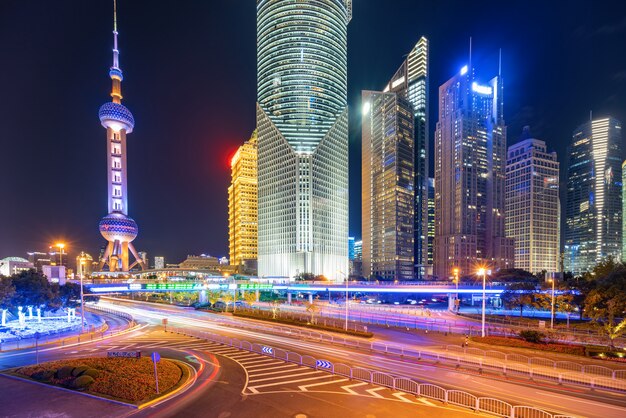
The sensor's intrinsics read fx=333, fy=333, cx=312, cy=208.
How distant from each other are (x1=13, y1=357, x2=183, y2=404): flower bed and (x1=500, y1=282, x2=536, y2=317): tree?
58839mm

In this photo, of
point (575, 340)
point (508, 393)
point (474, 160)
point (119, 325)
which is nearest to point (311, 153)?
point (474, 160)

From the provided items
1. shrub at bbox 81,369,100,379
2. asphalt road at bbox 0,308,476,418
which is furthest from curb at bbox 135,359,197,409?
shrub at bbox 81,369,100,379

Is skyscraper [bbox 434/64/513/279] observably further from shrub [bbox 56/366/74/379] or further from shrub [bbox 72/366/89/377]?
shrub [bbox 56/366/74/379]

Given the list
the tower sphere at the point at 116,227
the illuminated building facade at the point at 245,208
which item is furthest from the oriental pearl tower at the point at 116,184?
the illuminated building facade at the point at 245,208

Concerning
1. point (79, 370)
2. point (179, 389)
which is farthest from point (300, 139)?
point (179, 389)

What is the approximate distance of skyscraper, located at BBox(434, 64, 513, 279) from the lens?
178m

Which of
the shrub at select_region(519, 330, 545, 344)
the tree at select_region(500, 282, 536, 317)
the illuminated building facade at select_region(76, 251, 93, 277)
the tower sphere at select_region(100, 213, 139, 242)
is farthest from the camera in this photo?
the tower sphere at select_region(100, 213, 139, 242)

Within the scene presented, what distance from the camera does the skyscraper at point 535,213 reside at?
18612cm

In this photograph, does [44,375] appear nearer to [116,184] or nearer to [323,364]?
[323,364]

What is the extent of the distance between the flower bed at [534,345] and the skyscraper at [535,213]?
600 ft

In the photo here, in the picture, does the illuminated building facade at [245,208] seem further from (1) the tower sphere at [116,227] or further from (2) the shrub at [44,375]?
(2) the shrub at [44,375]

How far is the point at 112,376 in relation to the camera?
22.2m

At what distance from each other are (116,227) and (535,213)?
21788 centimetres

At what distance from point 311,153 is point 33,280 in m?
117
